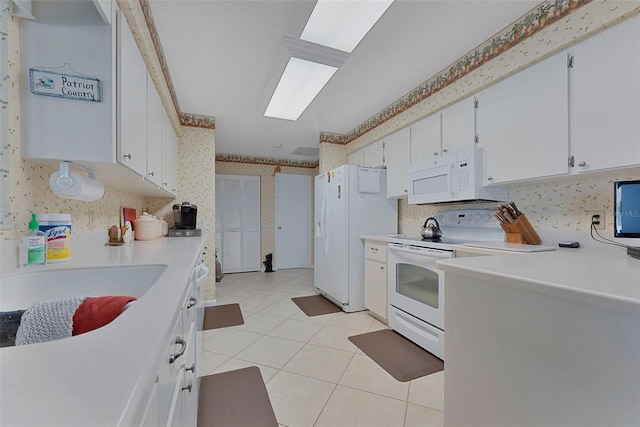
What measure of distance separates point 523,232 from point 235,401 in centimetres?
220

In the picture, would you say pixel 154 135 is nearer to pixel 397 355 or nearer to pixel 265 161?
pixel 397 355

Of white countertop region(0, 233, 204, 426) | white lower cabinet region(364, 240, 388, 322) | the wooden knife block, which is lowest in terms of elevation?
white lower cabinet region(364, 240, 388, 322)

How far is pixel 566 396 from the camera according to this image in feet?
2.21

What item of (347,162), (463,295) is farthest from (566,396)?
(347,162)

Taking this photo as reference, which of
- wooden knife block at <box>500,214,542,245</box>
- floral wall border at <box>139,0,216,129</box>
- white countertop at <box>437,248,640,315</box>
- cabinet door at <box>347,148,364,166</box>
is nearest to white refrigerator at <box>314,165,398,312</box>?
cabinet door at <box>347,148,364,166</box>

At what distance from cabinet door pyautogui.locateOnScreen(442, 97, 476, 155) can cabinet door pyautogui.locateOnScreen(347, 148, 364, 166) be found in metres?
1.36

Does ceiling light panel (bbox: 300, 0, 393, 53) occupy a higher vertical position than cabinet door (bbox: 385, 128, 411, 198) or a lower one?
higher

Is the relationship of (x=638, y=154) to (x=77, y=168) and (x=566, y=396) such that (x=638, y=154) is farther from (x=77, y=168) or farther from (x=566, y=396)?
(x=77, y=168)

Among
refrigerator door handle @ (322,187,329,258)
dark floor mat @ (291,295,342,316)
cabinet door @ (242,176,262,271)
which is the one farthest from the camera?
cabinet door @ (242,176,262,271)

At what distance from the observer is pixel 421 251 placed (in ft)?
6.93

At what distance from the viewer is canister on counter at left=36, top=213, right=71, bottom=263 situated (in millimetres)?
986

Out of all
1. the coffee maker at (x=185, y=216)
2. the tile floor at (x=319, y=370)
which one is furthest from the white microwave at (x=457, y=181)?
the coffee maker at (x=185, y=216)

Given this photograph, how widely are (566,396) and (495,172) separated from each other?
5.18 feet

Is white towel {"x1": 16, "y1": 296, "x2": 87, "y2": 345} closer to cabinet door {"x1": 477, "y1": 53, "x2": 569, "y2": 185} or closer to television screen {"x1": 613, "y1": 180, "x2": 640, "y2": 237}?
television screen {"x1": 613, "y1": 180, "x2": 640, "y2": 237}
